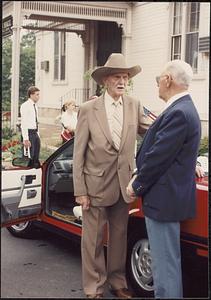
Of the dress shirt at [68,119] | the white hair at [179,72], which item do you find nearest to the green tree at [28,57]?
the dress shirt at [68,119]

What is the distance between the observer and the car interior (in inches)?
186

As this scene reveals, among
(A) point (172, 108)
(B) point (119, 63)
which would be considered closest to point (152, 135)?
(A) point (172, 108)

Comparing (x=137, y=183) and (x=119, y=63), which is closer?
(x=137, y=183)

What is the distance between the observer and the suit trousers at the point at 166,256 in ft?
10.4

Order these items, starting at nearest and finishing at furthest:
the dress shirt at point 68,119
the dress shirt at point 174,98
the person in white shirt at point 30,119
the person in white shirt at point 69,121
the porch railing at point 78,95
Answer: the dress shirt at point 174,98 < the person in white shirt at point 69,121 < the dress shirt at point 68,119 < the person in white shirt at point 30,119 < the porch railing at point 78,95

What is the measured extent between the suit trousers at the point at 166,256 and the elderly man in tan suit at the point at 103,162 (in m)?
0.44

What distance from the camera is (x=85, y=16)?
14031mm

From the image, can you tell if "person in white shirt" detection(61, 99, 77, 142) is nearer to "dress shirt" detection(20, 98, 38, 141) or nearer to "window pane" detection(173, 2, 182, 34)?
"dress shirt" detection(20, 98, 38, 141)

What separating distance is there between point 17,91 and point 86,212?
8778 mm

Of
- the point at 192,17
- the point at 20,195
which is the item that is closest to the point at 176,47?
the point at 192,17

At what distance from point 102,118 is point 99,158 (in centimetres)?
28

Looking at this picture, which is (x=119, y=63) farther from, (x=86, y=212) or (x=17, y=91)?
(x=17, y=91)

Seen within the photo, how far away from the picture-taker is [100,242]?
3707mm

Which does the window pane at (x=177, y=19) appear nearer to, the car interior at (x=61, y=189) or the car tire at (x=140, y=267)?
the car interior at (x=61, y=189)
